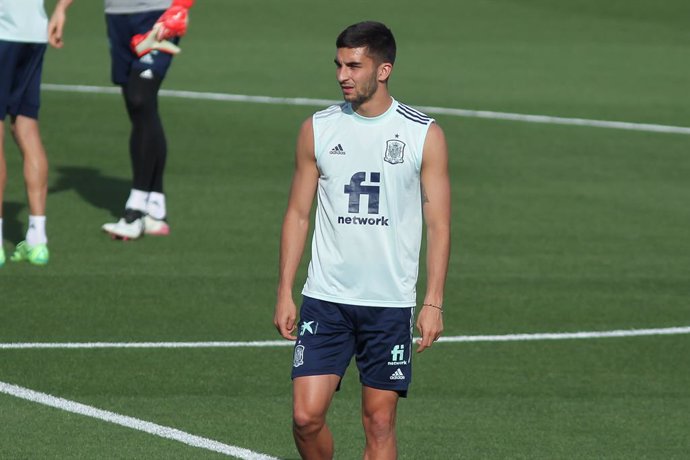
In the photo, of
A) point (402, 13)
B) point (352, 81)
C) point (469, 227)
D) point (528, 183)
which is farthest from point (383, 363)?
point (402, 13)

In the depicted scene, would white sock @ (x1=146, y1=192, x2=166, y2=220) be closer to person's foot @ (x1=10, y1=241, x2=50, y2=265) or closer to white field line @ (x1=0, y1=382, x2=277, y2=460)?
person's foot @ (x1=10, y1=241, x2=50, y2=265)

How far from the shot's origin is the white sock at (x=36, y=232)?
12445 mm

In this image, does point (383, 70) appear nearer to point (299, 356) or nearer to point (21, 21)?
point (299, 356)

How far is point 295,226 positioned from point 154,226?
6489 millimetres

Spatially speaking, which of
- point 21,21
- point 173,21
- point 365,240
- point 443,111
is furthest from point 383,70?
point 443,111

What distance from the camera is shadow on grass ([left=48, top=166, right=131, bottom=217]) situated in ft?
49.6

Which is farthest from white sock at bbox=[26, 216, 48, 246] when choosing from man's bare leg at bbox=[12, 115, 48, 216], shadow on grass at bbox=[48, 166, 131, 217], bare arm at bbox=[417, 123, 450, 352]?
bare arm at bbox=[417, 123, 450, 352]

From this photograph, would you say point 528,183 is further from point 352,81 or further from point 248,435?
point 352,81

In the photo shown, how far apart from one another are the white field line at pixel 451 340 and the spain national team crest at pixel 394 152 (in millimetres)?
3613

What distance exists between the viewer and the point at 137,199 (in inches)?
533

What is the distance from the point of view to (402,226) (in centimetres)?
729

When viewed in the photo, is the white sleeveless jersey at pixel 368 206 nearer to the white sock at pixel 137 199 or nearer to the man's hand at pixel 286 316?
the man's hand at pixel 286 316

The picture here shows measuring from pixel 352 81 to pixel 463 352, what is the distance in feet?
12.2

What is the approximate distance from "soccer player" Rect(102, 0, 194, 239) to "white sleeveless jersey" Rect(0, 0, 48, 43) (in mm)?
1218
